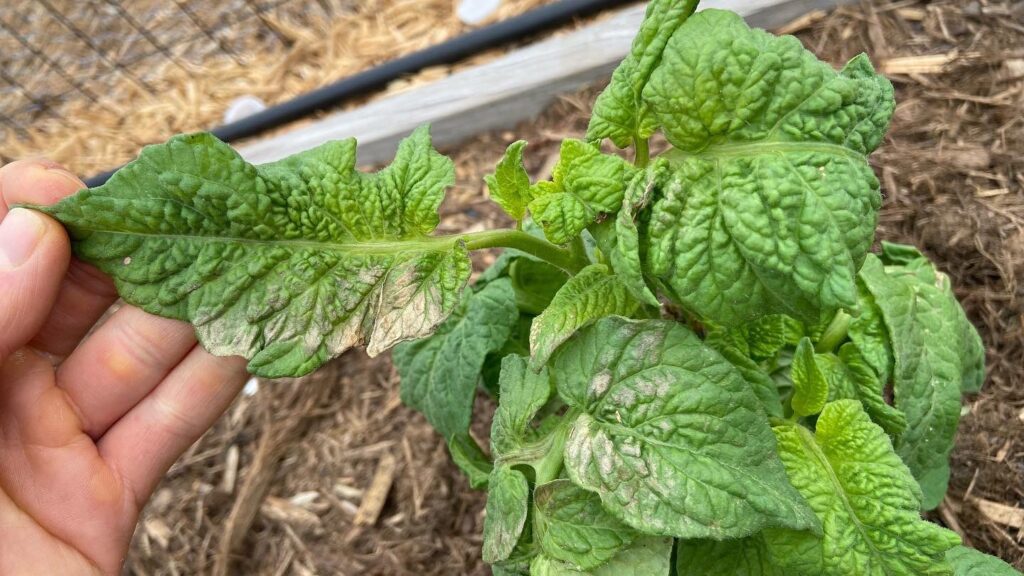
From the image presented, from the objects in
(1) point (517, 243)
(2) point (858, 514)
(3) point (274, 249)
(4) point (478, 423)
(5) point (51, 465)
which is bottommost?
(4) point (478, 423)

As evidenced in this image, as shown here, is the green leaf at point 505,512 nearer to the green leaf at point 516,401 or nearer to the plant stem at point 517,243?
the green leaf at point 516,401

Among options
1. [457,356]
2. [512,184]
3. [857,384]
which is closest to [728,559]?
[857,384]

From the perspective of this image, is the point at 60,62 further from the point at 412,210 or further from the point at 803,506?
the point at 803,506

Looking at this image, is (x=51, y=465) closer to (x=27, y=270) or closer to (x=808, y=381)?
(x=27, y=270)

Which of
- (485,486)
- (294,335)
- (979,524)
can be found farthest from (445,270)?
(979,524)

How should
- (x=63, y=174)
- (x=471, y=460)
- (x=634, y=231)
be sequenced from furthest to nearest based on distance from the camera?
1. (x=471, y=460)
2. (x=63, y=174)
3. (x=634, y=231)

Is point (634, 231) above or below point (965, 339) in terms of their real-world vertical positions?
above

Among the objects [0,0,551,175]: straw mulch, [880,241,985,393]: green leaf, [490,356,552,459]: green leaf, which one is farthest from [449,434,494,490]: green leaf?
[0,0,551,175]: straw mulch

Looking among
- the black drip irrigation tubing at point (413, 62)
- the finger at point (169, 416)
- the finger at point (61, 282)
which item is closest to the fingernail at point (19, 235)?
the finger at point (61, 282)
